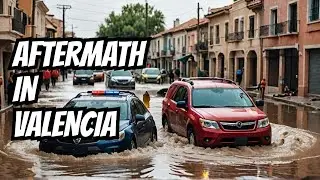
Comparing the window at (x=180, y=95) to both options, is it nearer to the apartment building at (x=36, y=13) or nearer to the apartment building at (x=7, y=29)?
the apartment building at (x=7, y=29)

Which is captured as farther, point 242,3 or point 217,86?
point 242,3

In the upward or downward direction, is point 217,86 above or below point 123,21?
below

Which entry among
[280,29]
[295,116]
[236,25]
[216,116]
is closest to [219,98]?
[216,116]

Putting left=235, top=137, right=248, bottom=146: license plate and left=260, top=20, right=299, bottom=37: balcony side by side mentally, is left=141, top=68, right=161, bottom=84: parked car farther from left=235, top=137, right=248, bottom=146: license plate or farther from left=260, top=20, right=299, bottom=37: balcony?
left=235, top=137, right=248, bottom=146: license plate

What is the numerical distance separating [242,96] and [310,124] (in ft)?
22.0

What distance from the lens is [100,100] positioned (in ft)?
43.1

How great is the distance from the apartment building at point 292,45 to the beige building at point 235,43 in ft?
8.36

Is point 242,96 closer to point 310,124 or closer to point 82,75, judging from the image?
point 310,124

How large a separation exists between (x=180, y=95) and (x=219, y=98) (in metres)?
1.63

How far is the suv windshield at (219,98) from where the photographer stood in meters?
14.2

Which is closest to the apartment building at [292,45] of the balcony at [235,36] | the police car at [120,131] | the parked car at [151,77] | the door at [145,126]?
the balcony at [235,36]

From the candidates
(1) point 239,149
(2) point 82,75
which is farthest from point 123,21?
(1) point 239,149

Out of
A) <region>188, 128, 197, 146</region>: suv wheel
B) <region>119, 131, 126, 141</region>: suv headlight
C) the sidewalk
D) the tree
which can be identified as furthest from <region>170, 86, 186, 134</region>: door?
the tree

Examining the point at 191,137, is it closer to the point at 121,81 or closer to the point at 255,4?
the point at 255,4
